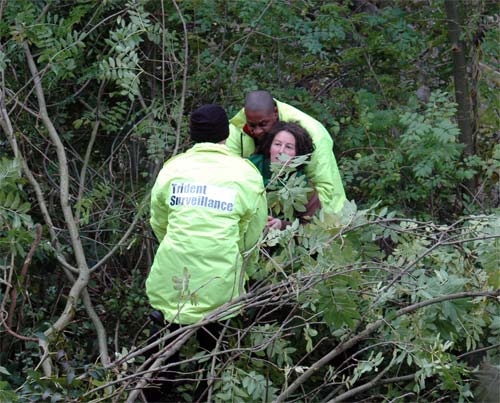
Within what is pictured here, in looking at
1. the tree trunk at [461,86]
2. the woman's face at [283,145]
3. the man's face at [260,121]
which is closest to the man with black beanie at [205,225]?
the woman's face at [283,145]

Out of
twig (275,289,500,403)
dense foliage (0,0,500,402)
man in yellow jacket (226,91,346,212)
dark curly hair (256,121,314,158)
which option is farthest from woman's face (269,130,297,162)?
twig (275,289,500,403)

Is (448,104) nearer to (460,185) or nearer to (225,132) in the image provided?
(460,185)

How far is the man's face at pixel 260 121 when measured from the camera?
6.35m

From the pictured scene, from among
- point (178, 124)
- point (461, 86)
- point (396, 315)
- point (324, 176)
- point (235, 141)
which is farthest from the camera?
point (461, 86)

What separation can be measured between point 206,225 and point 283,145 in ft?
3.09

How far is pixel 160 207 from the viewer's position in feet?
18.7

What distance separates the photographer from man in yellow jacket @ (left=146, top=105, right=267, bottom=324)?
539 cm

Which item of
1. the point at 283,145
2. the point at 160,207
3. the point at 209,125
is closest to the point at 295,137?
the point at 283,145

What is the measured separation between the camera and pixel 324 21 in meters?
7.93

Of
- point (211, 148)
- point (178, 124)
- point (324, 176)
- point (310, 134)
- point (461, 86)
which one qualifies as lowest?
point (461, 86)

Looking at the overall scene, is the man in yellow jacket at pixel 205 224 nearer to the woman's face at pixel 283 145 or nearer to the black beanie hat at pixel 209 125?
the black beanie hat at pixel 209 125

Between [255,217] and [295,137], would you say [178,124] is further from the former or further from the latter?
[255,217]

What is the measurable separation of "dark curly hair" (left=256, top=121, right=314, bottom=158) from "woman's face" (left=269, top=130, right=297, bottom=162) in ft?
0.08

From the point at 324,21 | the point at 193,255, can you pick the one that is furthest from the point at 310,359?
the point at 324,21
